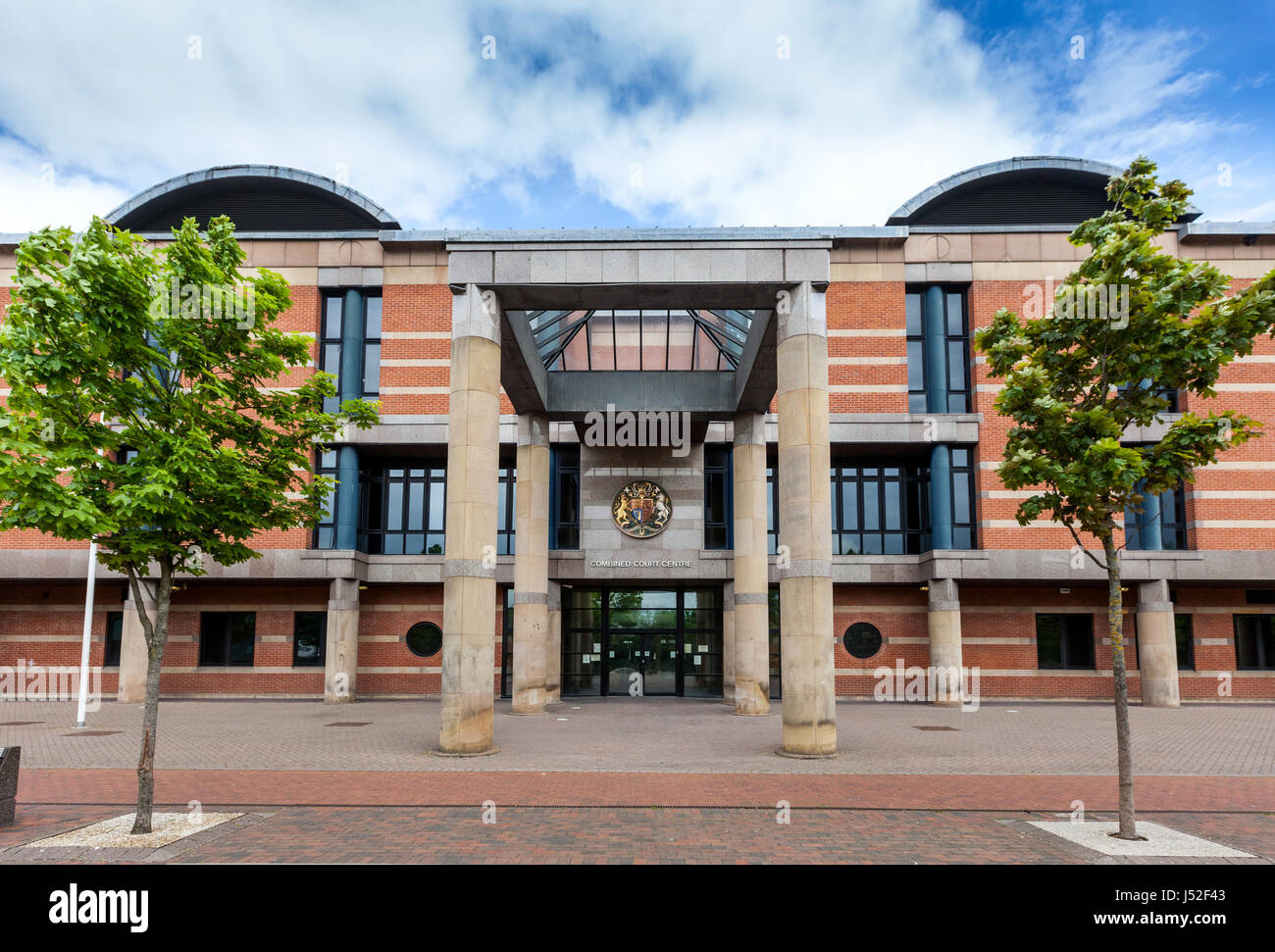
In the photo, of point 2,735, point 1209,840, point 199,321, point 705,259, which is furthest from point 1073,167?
point 2,735

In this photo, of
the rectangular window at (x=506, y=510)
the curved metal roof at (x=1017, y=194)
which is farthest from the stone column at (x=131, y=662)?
the curved metal roof at (x=1017, y=194)

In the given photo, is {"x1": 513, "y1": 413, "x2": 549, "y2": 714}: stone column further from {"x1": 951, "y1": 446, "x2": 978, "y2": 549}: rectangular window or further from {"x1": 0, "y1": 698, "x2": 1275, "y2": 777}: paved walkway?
{"x1": 951, "y1": 446, "x2": 978, "y2": 549}: rectangular window

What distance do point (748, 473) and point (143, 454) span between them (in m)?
16.2

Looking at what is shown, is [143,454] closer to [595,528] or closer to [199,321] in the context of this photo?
[199,321]

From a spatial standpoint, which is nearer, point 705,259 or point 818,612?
point 818,612

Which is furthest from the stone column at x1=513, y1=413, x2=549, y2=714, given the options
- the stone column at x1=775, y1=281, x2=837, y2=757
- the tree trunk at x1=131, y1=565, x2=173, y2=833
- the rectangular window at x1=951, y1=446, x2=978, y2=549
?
the rectangular window at x1=951, y1=446, x2=978, y2=549

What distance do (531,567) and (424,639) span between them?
6818 mm

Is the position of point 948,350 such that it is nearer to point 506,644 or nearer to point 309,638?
point 506,644

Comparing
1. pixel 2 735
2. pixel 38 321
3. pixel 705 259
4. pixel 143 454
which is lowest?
pixel 2 735

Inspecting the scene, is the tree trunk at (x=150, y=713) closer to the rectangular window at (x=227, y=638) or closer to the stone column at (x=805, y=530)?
the stone column at (x=805, y=530)

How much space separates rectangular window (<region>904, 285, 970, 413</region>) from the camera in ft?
88.1

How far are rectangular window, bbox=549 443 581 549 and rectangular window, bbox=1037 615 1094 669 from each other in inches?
608

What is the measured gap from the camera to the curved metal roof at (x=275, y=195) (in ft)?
92.1

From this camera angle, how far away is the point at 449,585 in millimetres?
14383
